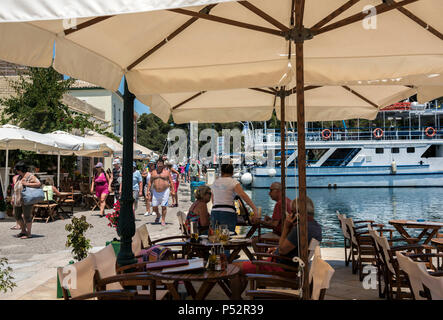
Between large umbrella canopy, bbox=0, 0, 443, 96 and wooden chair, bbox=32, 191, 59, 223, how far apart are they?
8136mm

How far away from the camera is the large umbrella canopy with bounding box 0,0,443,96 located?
10.8 ft

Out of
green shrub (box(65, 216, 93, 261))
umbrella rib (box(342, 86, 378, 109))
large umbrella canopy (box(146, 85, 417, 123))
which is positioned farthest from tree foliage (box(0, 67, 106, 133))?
umbrella rib (box(342, 86, 378, 109))

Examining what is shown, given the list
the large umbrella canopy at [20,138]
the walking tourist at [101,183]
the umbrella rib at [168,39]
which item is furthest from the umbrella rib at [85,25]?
the walking tourist at [101,183]

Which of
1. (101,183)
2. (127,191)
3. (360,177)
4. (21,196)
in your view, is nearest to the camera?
(127,191)

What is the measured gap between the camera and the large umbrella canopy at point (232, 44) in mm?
3303

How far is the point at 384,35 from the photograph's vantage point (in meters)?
3.91

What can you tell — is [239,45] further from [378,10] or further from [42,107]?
[42,107]

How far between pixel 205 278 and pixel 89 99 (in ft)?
115

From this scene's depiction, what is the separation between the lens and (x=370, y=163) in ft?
115

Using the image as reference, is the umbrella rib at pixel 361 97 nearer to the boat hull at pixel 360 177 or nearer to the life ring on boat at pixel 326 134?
the boat hull at pixel 360 177

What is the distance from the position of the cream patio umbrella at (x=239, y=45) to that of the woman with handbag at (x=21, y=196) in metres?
4.83

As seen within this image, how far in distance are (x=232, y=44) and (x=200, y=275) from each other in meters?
2.42

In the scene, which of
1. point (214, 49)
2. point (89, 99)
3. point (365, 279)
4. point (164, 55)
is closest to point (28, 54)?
point (164, 55)

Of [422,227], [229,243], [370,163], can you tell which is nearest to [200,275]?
[229,243]
